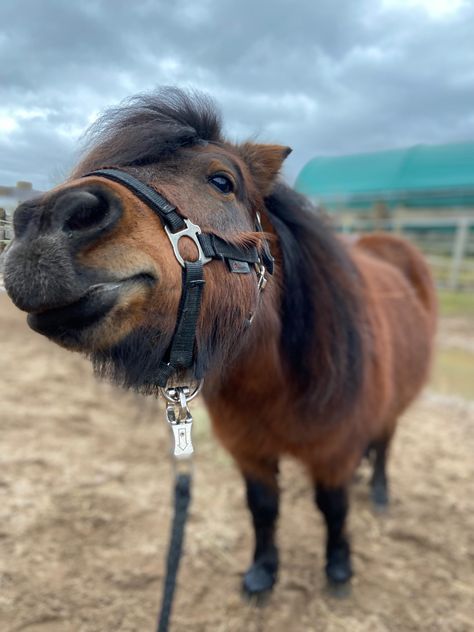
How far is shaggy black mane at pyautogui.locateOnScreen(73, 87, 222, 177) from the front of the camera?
1459 mm

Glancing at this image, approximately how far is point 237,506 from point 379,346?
5.61 feet

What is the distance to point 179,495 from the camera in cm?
190

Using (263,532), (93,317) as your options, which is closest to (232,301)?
(93,317)

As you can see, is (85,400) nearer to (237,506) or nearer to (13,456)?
(13,456)

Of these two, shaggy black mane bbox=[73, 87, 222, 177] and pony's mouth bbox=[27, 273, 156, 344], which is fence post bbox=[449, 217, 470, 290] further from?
pony's mouth bbox=[27, 273, 156, 344]

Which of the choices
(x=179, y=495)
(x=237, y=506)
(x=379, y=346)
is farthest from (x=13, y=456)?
(x=379, y=346)

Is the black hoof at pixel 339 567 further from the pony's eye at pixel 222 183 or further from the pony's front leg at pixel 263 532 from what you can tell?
the pony's eye at pixel 222 183

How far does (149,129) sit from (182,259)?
1.58 ft

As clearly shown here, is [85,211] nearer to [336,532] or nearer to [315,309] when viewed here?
[315,309]

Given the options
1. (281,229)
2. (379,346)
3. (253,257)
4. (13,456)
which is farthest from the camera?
(13,456)

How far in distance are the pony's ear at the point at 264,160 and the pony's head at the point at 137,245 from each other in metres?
0.16

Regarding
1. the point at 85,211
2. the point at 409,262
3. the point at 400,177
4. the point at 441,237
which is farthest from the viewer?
the point at 400,177

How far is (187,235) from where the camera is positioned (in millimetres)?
1348

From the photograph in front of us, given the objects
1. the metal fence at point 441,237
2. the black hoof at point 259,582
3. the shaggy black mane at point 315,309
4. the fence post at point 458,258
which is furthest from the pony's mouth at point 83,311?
the fence post at point 458,258
